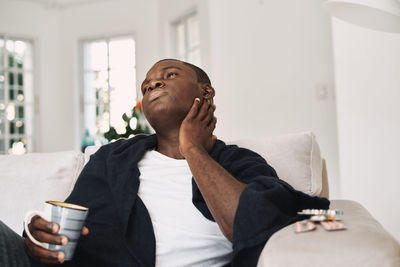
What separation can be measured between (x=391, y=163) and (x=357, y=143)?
0.64 feet

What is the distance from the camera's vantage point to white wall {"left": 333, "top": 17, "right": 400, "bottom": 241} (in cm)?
217

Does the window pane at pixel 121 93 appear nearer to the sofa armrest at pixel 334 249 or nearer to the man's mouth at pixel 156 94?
the man's mouth at pixel 156 94

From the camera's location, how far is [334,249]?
0.74 m

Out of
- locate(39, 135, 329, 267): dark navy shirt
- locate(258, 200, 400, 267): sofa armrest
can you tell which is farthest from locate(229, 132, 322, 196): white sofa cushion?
locate(258, 200, 400, 267): sofa armrest

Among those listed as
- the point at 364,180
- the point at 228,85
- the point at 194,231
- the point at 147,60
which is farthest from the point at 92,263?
the point at 147,60

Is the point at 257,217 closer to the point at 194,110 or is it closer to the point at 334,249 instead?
the point at 334,249

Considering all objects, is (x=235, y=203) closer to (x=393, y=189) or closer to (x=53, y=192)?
(x=53, y=192)

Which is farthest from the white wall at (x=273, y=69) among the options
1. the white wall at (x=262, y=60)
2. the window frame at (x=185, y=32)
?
the window frame at (x=185, y=32)

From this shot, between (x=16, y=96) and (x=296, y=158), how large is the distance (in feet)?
16.8

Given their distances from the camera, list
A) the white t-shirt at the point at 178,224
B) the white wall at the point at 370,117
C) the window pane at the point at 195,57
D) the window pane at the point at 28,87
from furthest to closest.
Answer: the window pane at the point at 28,87
the window pane at the point at 195,57
the white wall at the point at 370,117
the white t-shirt at the point at 178,224

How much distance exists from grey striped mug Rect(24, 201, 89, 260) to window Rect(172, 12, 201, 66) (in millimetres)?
3884

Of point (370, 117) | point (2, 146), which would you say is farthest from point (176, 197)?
point (2, 146)

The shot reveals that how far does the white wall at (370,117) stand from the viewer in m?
2.17

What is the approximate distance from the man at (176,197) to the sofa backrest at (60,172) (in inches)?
7.5
